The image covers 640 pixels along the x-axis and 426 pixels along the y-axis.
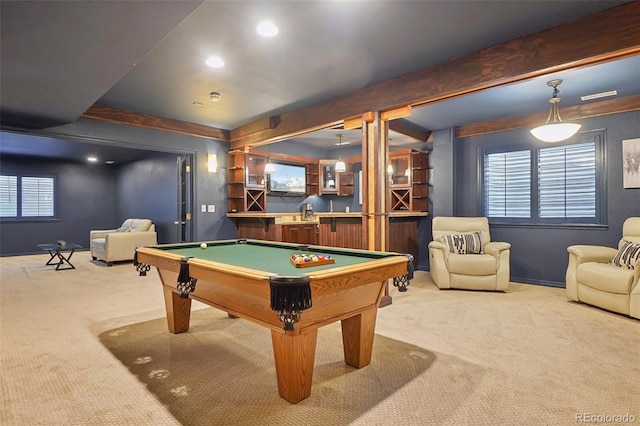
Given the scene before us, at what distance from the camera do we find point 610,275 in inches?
138

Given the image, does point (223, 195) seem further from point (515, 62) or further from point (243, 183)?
point (515, 62)

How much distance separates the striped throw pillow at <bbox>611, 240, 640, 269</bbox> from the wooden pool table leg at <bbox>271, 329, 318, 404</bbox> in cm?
354

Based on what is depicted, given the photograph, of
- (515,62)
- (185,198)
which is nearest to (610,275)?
(515,62)

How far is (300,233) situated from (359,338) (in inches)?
166

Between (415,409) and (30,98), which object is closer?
(415,409)

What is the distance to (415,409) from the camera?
6.03 ft

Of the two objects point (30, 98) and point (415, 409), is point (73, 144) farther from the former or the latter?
point (415, 409)

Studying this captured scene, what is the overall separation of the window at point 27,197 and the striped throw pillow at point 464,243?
970 centimetres

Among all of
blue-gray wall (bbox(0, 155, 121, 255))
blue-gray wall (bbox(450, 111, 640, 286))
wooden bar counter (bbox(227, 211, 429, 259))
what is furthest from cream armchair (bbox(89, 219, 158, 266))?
blue-gray wall (bbox(450, 111, 640, 286))

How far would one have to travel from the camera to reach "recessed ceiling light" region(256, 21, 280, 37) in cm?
271

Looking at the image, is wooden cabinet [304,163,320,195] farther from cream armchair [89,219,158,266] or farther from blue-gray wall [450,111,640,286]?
cream armchair [89,219,158,266]

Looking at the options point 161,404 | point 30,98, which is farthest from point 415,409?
point 30,98

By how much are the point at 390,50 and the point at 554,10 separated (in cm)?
123

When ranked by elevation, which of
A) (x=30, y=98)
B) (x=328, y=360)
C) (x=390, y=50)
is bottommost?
(x=328, y=360)
